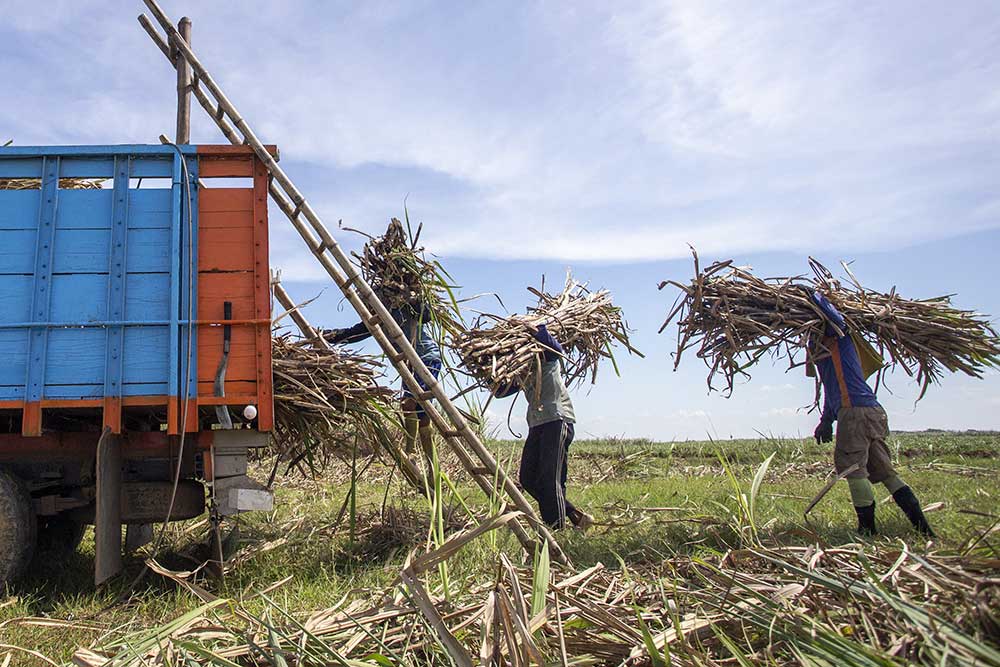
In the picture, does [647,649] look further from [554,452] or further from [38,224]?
[38,224]

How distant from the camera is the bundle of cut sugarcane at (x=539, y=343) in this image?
525 cm

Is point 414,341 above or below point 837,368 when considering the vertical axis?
above

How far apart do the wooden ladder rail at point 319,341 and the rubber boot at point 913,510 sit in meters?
3.40

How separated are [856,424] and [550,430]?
86.4 inches

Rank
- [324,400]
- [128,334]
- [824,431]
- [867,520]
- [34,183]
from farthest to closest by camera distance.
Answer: [824,431], [867,520], [34,183], [324,400], [128,334]

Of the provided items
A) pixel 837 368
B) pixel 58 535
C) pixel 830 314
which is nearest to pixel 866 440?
pixel 837 368

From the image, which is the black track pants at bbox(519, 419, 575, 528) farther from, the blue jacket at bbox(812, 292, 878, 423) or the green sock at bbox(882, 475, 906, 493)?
the green sock at bbox(882, 475, 906, 493)

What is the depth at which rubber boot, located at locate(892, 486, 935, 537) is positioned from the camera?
5.37 metres

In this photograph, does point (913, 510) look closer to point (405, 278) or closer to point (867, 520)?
point (867, 520)

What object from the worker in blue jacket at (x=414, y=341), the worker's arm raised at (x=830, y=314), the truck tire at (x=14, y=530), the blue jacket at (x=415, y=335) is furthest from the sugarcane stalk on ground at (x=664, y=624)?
the worker's arm raised at (x=830, y=314)

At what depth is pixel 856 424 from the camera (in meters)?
5.52

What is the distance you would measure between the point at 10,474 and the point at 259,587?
168cm

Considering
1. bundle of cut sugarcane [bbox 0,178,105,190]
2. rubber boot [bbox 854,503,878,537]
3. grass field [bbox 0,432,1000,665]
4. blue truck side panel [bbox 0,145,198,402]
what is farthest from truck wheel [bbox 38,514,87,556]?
rubber boot [bbox 854,503,878,537]

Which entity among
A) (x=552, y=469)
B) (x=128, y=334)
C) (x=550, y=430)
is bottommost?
(x=552, y=469)
